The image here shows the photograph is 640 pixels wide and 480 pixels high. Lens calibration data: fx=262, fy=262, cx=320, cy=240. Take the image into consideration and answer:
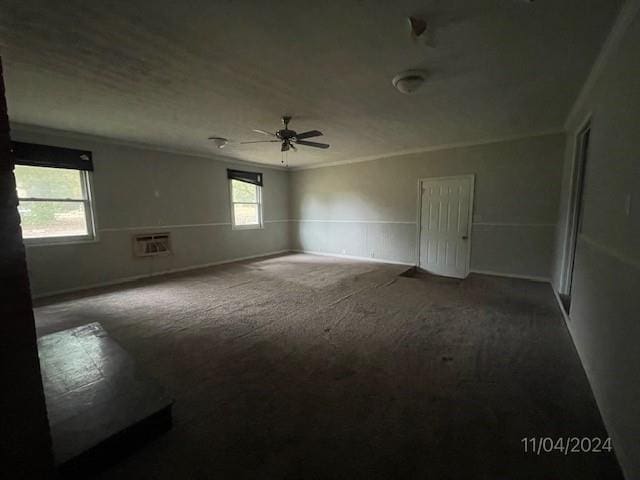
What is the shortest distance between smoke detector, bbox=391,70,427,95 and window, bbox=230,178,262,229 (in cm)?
494

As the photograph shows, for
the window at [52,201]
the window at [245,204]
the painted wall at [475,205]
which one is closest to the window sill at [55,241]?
the window at [52,201]

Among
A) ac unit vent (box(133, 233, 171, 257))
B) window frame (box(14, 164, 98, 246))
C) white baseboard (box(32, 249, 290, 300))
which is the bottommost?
white baseboard (box(32, 249, 290, 300))

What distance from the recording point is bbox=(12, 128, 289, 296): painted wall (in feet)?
13.8

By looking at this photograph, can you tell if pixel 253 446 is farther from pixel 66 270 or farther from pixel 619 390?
pixel 66 270

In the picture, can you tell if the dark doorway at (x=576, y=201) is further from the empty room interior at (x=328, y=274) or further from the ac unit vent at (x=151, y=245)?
the ac unit vent at (x=151, y=245)

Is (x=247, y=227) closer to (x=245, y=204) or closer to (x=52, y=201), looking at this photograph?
(x=245, y=204)

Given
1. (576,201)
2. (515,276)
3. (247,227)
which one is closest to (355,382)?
(576,201)

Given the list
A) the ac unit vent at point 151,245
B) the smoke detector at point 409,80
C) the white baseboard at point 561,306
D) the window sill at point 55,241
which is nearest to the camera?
the smoke detector at point 409,80

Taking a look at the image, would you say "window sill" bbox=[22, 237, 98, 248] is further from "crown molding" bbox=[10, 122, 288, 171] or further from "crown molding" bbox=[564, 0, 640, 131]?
"crown molding" bbox=[564, 0, 640, 131]

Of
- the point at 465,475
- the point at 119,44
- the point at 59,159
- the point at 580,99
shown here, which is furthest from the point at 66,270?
the point at 580,99

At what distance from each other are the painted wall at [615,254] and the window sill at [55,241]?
635 cm

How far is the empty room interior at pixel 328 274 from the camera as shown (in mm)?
1400

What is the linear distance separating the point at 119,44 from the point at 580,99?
458cm

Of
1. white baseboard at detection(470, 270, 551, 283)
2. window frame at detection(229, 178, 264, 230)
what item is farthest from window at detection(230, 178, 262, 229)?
white baseboard at detection(470, 270, 551, 283)
